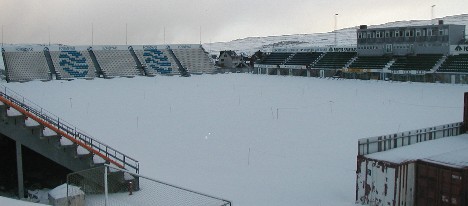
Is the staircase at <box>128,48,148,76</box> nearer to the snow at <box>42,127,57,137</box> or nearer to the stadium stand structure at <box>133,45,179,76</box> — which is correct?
the stadium stand structure at <box>133,45,179,76</box>

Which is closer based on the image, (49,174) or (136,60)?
(49,174)

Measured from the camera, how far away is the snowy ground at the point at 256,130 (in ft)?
46.2

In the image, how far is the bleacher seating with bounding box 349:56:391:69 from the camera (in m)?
54.3

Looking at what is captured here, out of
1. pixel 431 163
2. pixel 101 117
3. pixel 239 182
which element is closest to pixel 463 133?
pixel 431 163

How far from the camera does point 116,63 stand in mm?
65375

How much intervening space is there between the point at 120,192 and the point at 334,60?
52407mm

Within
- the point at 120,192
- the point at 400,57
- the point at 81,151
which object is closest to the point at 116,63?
the point at 400,57

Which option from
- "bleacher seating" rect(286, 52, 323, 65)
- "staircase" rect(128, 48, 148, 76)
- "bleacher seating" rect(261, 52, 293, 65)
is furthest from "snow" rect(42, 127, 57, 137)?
"bleacher seating" rect(261, 52, 293, 65)

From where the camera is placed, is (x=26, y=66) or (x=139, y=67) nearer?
(x=26, y=66)

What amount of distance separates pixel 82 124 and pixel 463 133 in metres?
16.9

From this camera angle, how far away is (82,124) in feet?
76.8

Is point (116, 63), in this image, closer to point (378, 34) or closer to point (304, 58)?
point (304, 58)

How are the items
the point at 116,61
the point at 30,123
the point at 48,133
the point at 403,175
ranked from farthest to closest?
the point at 116,61 < the point at 30,123 < the point at 48,133 < the point at 403,175

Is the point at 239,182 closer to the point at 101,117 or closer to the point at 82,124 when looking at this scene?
the point at 82,124
